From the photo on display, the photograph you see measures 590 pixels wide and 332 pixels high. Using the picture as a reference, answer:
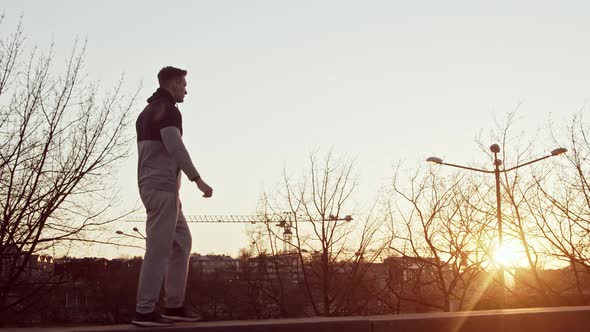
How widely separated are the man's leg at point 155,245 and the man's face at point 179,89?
0.77 meters

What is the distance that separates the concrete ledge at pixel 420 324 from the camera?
17.1ft

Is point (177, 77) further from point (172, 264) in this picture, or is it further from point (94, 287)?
point (94, 287)

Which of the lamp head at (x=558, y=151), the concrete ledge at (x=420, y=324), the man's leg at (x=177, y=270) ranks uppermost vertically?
the lamp head at (x=558, y=151)

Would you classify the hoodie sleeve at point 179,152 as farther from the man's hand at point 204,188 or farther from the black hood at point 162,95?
the black hood at point 162,95

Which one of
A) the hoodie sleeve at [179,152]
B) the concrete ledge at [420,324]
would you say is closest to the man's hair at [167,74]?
the hoodie sleeve at [179,152]

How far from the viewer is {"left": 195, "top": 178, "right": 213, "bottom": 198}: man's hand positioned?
538cm

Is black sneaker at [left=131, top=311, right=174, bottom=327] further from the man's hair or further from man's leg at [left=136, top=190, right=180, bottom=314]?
the man's hair

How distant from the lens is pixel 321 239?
104ft

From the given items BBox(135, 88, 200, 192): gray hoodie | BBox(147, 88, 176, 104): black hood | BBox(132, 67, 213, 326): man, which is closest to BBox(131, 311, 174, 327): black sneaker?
BBox(132, 67, 213, 326): man

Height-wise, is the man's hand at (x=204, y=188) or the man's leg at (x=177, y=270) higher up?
the man's hand at (x=204, y=188)

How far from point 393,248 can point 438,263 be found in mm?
2195

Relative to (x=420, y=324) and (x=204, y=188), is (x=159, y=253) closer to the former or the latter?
(x=204, y=188)

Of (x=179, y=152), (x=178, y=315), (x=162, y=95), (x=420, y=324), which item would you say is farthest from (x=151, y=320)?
(x=420, y=324)

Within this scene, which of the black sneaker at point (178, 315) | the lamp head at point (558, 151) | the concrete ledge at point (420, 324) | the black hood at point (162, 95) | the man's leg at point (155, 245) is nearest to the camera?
the concrete ledge at point (420, 324)
